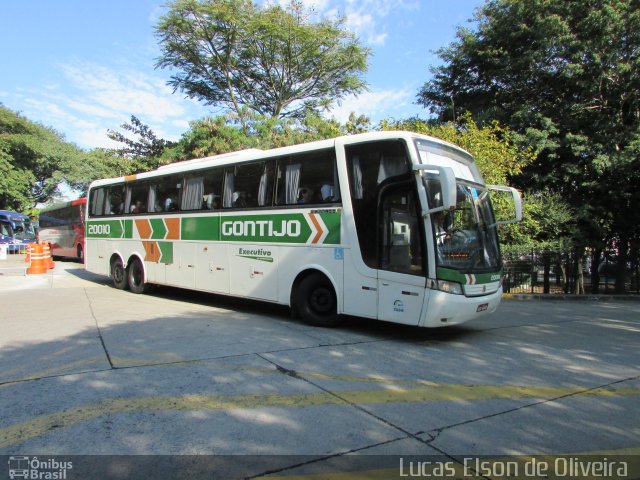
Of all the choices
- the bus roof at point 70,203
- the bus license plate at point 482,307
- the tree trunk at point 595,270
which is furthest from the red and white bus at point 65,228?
the tree trunk at point 595,270

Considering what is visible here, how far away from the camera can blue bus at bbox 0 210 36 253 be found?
1353 inches

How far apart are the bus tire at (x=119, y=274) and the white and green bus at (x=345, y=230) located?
2.66 m

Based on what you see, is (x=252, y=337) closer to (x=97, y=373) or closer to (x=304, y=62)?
(x=97, y=373)

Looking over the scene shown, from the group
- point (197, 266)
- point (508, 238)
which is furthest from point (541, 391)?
point (508, 238)

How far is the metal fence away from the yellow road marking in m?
11.1

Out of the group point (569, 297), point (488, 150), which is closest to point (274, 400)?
point (488, 150)

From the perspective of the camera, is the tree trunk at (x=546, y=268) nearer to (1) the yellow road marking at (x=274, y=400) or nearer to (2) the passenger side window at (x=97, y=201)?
(1) the yellow road marking at (x=274, y=400)

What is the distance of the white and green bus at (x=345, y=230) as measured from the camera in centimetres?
661

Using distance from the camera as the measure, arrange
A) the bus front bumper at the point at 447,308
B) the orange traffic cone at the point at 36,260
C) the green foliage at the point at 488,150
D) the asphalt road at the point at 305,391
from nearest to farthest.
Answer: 1. the asphalt road at the point at 305,391
2. the bus front bumper at the point at 447,308
3. the green foliage at the point at 488,150
4. the orange traffic cone at the point at 36,260

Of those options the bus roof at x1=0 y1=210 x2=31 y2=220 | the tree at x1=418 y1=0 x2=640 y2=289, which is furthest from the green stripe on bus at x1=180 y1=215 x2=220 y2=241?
the bus roof at x1=0 y1=210 x2=31 y2=220

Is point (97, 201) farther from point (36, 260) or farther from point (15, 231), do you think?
point (15, 231)

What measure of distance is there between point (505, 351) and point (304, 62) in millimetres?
20459

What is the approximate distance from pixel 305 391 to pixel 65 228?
25.1 metres

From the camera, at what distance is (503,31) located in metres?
18.1
